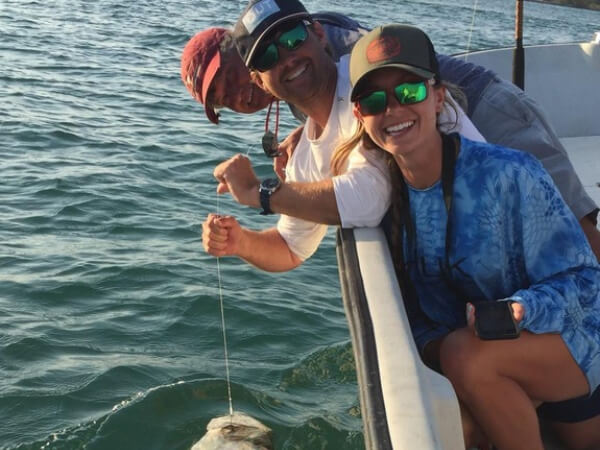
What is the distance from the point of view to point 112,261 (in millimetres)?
6285

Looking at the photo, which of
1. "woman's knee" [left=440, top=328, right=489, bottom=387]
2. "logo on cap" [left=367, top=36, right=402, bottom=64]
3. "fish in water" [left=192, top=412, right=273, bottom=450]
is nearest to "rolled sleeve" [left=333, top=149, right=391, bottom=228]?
"logo on cap" [left=367, top=36, right=402, bottom=64]

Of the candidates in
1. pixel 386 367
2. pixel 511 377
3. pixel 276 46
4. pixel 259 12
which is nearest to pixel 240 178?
pixel 276 46

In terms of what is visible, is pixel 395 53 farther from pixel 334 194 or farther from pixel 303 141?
pixel 303 141

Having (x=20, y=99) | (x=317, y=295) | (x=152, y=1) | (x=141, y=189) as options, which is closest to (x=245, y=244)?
(x=317, y=295)

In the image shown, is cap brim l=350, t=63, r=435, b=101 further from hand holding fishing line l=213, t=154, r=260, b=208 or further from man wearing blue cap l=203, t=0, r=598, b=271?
hand holding fishing line l=213, t=154, r=260, b=208

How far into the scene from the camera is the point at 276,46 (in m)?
2.98

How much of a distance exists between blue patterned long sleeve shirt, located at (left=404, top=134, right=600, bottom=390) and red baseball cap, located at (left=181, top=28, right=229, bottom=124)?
1176 millimetres

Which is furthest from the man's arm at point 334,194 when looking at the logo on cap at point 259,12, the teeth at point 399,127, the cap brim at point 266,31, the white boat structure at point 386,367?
the logo on cap at point 259,12

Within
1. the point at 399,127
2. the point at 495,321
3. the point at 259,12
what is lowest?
the point at 495,321

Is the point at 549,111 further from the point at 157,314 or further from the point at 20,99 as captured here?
the point at 20,99

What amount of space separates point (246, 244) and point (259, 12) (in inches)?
34.4

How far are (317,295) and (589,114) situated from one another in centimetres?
249

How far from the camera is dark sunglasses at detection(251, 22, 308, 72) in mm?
2982

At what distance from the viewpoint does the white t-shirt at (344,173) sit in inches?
108
